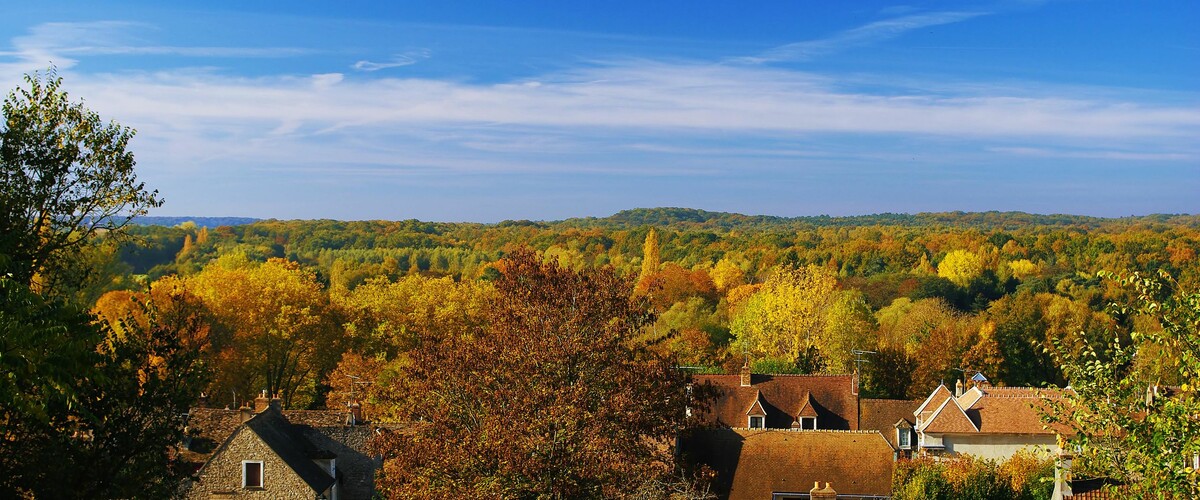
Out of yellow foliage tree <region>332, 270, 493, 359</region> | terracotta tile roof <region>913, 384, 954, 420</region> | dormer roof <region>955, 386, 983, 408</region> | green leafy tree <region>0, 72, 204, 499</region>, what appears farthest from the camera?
yellow foliage tree <region>332, 270, 493, 359</region>

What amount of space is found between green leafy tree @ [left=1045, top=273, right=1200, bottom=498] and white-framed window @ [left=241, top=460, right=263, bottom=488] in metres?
20.8

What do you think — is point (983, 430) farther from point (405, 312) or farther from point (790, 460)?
point (405, 312)

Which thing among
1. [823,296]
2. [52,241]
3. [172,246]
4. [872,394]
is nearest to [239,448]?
[52,241]

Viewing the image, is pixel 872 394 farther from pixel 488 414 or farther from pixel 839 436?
pixel 488 414

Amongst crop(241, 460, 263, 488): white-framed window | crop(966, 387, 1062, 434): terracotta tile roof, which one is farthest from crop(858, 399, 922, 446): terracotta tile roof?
crop(241, 460, 263, 488): white-framed window

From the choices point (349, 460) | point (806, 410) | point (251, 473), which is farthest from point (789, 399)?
point (251, 473)

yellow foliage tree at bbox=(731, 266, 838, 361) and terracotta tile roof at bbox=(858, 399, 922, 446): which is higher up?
yellow foliage tree at bbox=(731, 266, 838, 361)

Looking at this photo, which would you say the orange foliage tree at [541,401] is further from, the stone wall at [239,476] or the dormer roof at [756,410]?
the dormer roof at [756,410]

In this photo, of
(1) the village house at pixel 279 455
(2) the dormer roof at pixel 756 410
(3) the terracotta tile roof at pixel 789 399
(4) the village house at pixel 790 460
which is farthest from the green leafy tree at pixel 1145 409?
(3) the terracotta tile roof at pixel 789 399

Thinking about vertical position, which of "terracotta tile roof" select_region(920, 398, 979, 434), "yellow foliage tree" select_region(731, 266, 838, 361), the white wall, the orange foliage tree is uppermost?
the orange foliage tree

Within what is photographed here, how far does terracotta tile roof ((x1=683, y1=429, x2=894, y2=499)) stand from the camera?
2964 centimetres

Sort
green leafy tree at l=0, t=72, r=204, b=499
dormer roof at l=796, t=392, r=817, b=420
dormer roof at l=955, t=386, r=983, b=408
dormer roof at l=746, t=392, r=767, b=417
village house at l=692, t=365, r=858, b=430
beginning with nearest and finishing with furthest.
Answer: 1. green leafy tree at l=0, t=72, r=204, b=499
2. dormer roof at l=955, t=386, r=983, b=408
3. dormer roof at l=746, t=392, r=767, b=417
4. village house at l=692, t=365, r=858, b=430
5. dormer roof at l=796, t=392, r=817, b=420

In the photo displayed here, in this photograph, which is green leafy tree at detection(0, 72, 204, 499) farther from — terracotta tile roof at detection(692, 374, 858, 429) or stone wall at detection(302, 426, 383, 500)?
terracotta tile roof at detection(692, 374, 858, 429)

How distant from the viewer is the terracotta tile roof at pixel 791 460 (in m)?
29.6
